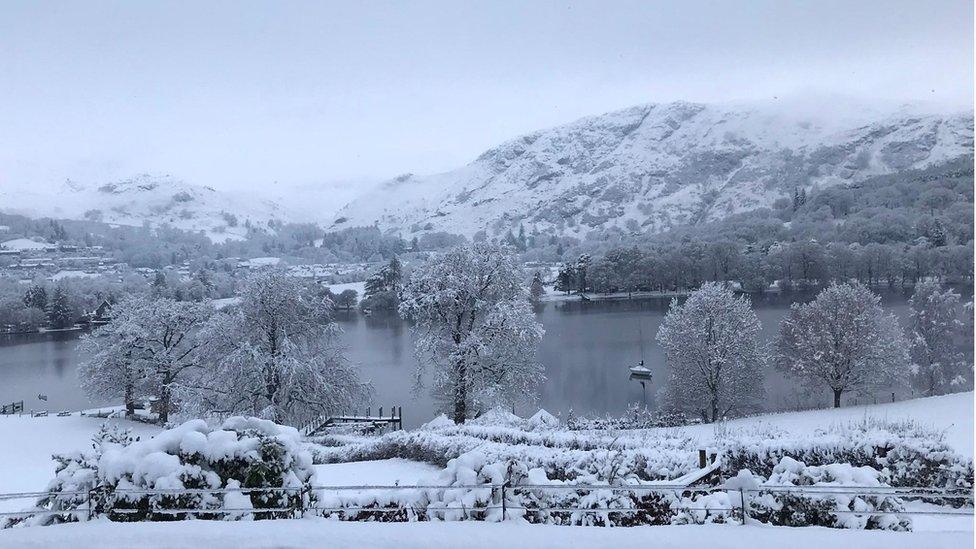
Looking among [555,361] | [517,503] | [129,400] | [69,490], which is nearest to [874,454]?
[517,503]

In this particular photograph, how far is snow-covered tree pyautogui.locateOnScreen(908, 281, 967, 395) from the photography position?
2323 cm

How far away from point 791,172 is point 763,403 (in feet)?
442

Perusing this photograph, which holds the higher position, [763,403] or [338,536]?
[338,536]

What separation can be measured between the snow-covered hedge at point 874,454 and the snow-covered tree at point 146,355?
58.7 feet

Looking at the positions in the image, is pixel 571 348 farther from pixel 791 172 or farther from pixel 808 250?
pixel 791 172

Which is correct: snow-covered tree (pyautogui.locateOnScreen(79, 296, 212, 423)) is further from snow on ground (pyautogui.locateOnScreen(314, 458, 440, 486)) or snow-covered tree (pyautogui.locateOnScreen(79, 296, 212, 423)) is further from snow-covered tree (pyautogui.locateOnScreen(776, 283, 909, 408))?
snow-covered tree (pyautogui.locateOnScreen(776, 283, 909, 408))

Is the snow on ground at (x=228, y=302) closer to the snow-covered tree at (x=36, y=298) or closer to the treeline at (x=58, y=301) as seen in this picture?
the treeline at (x=58, y=301)

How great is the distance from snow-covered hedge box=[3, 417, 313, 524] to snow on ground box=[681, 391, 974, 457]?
8.11 metres

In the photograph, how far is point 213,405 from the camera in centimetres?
1655

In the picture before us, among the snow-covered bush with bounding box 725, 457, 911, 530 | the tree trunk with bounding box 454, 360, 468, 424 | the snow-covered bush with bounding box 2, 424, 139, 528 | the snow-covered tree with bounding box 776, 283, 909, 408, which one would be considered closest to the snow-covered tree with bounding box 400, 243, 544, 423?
the tree trunk with bounding box 454, 360, 468, 424

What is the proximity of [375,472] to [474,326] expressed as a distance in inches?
365

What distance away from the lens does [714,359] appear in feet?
66.0

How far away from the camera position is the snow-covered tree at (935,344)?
915 inches

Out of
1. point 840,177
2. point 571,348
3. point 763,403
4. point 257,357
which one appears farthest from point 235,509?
point 840,177
